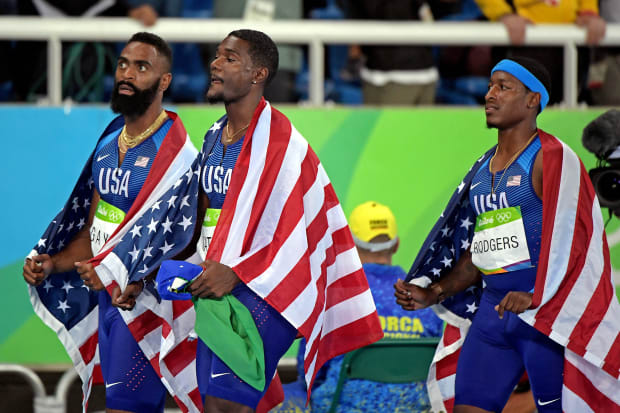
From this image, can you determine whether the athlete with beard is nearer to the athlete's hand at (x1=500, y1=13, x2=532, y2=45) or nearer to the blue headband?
the blue headband

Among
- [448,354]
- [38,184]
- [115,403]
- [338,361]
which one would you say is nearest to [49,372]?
[38,184]

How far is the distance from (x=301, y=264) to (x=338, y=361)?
72cm

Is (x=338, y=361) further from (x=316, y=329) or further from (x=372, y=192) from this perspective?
(x=372, y=192)

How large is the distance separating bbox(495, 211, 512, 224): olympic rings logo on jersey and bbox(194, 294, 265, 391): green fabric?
1091 millimetres

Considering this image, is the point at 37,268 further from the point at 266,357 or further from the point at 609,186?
the point at 609,186

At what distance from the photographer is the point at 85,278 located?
14.3ft

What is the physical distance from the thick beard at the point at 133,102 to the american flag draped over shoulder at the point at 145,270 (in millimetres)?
153

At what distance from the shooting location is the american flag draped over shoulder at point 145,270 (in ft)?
14.1

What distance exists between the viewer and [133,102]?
4.59 metres

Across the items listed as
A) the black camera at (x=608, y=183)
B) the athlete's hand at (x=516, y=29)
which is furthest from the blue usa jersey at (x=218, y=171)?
the athlete's hand at (x=516, y=29)

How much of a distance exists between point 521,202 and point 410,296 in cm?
65

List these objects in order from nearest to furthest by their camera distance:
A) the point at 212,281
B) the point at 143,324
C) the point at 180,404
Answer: the point at 212,281, the point at 143,324, the point at 180,404

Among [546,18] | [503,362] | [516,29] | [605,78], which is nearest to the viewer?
[503,362]

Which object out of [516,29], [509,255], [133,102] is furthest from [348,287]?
[516,29]
